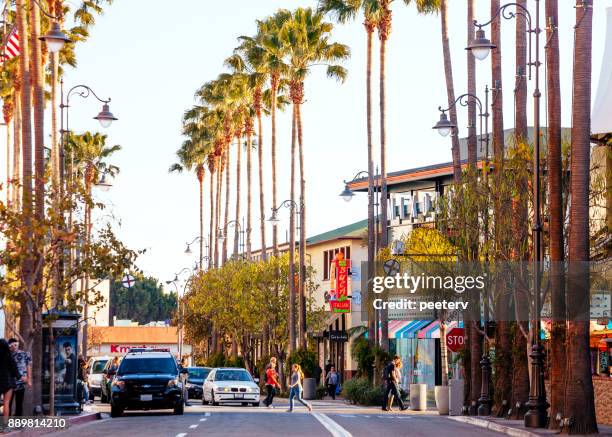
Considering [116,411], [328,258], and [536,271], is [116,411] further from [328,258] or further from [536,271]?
[328,258]

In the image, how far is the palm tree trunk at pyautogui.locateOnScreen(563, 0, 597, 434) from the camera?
84.0 feet

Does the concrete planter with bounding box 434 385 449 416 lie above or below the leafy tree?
below

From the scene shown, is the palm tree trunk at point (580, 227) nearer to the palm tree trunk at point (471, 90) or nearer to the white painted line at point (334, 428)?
the white painted line at point (334, 428)

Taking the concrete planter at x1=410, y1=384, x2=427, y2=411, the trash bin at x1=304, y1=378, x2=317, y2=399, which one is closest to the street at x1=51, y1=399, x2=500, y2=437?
the concrete planter at x1=410, y1=384, x2=427, y2=411

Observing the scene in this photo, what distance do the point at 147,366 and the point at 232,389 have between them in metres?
12.2

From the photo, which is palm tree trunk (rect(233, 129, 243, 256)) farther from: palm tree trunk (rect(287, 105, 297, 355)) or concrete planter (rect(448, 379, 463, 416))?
concrete planter (rect(448, 379, 463, 416))

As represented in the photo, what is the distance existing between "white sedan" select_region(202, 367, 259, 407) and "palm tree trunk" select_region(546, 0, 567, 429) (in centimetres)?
2234

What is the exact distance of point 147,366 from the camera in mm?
36688

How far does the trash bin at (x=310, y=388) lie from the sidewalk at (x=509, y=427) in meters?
23.5

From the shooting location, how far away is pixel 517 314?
109 ft

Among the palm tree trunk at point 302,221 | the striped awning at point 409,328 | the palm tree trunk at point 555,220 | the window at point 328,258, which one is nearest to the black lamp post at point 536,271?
the palm tree trunk at point 555,220

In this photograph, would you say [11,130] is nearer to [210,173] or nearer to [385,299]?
[385,299]

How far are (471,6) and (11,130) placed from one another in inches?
1083

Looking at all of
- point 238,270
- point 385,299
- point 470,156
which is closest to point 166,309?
point 238,270
